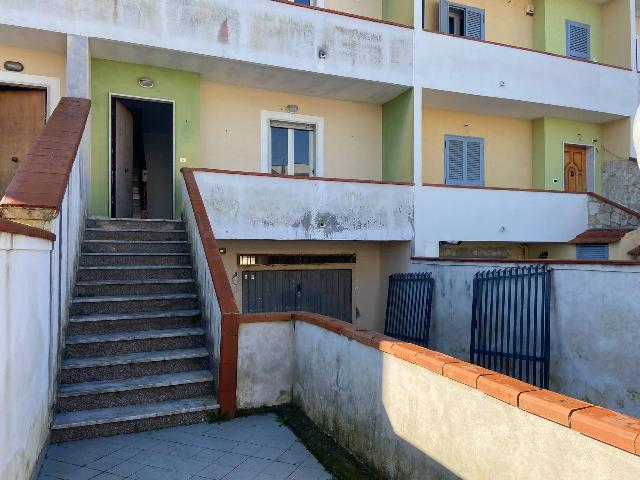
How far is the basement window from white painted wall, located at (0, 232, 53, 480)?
5.84 m

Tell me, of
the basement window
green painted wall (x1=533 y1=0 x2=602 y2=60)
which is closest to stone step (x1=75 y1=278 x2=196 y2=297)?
the basement window

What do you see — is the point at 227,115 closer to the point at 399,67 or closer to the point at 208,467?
the point at 399,67

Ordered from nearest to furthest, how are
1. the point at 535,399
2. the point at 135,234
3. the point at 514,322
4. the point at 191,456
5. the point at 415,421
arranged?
the point at 535,399 → the point at 415,421 → the point at 191,456 → the point at 514,322 → the point at 135,234

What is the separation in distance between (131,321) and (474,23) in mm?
10536

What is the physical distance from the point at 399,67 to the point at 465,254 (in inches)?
180

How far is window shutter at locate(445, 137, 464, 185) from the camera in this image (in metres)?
11.5

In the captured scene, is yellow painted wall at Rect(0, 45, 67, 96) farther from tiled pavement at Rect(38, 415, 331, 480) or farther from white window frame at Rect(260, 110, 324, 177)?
tiled pavement at Rect(38, 415, 331, 480)

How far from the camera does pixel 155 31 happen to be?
25.4 feet

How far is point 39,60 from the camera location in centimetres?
805

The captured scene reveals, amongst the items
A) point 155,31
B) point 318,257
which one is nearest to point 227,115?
point 155,31

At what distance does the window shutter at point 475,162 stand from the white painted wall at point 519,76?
1.57m

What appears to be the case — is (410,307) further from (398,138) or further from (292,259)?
(398,138)

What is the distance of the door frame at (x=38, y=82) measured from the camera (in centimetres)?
786

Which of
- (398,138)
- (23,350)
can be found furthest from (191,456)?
(398,138)
